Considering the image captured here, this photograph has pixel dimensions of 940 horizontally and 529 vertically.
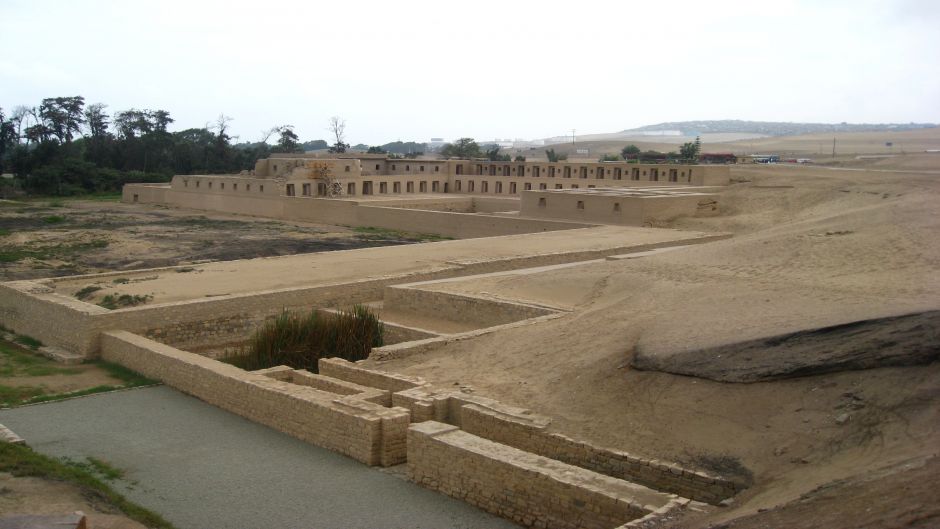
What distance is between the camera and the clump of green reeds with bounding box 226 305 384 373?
470 inches

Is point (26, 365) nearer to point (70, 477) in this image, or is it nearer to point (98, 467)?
point (98, 467)

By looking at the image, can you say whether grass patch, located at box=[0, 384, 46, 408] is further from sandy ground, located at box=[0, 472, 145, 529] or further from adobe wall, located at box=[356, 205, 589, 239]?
adobe wall, located at box=[356, 205, 589, 239]

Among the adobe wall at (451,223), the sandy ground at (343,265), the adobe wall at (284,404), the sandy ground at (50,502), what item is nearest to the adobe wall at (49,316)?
the adobe wall at (284,404)

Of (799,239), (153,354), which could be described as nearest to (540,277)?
(799,239)

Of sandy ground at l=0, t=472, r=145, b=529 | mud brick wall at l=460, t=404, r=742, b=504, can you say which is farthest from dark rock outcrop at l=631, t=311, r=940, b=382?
sandy ground at l=0, t=472, r=145, b=529

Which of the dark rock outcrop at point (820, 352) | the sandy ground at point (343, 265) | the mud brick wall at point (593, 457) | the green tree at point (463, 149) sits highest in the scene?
the green tree at point (463, 149)

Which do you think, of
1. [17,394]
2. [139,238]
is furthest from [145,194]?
[17,394]

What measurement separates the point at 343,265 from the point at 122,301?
473 centimetres

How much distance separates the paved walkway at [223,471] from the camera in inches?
282

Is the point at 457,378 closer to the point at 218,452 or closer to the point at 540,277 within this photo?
the point at 218,452

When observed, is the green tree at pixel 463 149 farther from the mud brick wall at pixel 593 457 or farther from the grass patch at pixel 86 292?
the mud brick wall at pixel 593 457

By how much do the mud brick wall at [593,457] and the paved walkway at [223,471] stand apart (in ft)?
2.59

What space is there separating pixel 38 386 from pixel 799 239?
11743 mm

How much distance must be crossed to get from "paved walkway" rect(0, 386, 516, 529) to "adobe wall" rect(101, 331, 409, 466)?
142mm
